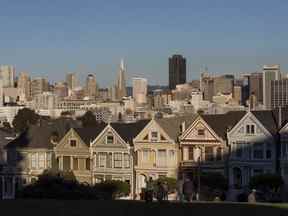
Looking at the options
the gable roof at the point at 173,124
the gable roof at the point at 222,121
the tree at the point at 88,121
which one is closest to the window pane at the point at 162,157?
the gable roof at the point at 173,124

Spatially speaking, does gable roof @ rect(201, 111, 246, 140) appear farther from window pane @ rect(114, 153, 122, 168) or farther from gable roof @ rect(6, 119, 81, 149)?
gable roof @ rect(6, 119, 81, 149)

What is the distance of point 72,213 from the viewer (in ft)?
90.6

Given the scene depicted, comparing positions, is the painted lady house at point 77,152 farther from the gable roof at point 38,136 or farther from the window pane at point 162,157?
the window pane at point 162,157

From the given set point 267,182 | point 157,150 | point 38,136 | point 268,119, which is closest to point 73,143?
point 38,136

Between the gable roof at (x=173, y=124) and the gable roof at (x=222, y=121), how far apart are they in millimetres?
2012

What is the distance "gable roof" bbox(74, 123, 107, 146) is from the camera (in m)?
60.7

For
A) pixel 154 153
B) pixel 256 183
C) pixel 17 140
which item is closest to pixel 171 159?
pixel 154 153

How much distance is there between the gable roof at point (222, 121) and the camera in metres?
55.2

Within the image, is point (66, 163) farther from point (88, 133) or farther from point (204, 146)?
point (204, 146)

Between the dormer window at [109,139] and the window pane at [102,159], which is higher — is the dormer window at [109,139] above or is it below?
above

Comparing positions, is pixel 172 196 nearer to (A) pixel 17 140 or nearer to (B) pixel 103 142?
(B) pixel 103 142

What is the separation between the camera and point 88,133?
61.5 meters

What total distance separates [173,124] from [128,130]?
3352mm

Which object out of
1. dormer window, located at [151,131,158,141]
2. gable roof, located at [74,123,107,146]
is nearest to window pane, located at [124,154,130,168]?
dormer window, located at [151,131,158,141]
